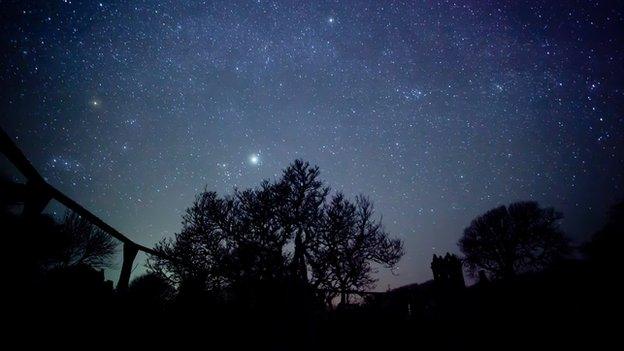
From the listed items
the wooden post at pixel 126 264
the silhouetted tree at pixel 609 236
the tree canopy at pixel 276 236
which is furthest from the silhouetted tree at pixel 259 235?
the silhouetted tree at pixel 609 236

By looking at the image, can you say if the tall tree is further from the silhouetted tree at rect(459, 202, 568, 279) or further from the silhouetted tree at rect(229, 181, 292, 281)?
the silhouetted tree at rect(459, 202, 568, 279)

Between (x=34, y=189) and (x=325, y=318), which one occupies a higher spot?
(x=34, y=189)

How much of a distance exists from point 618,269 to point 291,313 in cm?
1104

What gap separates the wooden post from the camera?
182 inches

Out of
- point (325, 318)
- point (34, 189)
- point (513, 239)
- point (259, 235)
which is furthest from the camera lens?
point (513, 239)

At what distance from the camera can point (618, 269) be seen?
9.41m

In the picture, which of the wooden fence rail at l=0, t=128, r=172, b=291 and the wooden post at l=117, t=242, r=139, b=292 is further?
the wooden post at l=117, t=242, r=139, b=292

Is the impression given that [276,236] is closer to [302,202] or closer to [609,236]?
[302,202]

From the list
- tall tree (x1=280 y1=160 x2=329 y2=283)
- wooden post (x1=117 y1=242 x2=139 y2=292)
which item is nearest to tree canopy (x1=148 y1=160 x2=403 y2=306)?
tall tree (x1=280 y1=160 x2=329 y2=283)

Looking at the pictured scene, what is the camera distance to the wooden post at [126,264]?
4.62 m

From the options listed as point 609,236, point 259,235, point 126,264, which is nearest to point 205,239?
point 259,235

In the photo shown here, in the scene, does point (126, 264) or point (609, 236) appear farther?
point (609, 236)

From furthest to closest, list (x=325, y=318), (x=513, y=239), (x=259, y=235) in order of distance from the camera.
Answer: (x=513, y=239), (x=259, y=235), (x=325, y=318)

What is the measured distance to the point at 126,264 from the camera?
4691 mm
